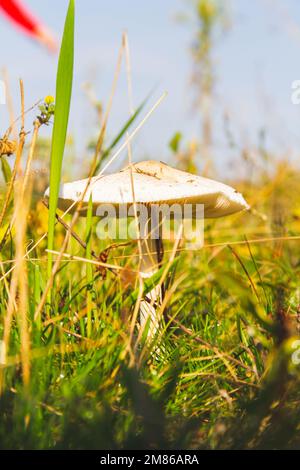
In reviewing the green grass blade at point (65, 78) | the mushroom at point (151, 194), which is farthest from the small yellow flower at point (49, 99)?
the mushroom at point (151, 194)

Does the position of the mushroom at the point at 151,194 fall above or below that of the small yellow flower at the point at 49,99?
below

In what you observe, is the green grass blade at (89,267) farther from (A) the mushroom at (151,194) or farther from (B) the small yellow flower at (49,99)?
(B) the small yellow flower at (49,99)

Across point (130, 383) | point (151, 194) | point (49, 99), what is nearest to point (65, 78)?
point (49, 99)

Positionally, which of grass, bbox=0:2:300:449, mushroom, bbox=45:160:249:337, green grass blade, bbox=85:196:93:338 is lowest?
grass, bbox=0:2:300:449

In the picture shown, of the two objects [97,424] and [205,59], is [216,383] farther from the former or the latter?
[205,59]

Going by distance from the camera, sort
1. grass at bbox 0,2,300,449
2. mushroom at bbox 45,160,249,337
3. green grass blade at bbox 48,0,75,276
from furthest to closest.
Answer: mushroom at bbox 45,160,249,337 < green grass blade at bbox 48,0,75,276 < grass at bbox 0,2,300,449

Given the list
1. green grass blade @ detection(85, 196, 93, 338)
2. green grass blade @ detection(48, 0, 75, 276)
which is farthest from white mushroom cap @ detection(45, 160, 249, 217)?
green grass blade @ detection(48, 0, 75, 276)

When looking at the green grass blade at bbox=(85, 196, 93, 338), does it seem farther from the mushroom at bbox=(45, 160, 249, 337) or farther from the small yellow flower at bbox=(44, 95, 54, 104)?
the small yellow flower at bbox=(44, 95, 54, 104)

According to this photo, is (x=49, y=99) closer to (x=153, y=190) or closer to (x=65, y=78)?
(x=65, y=78)

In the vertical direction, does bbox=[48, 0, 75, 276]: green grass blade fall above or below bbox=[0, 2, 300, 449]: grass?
above
